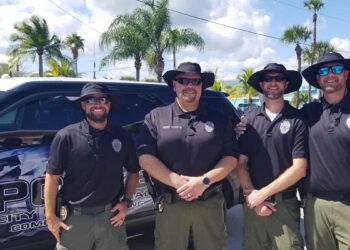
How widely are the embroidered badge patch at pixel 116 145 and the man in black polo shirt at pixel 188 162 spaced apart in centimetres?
15

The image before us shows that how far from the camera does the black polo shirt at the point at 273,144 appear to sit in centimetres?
285

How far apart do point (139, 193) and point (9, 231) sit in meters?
1.22

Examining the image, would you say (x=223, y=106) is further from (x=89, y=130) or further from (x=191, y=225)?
(x=89, y=130)

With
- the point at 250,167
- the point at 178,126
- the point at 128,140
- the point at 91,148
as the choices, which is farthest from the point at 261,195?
the point at 91,148

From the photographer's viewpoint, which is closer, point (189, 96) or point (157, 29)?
point (189, 96)

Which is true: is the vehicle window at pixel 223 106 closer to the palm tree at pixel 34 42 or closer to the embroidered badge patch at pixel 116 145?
the embroidered badge patch at pixel 116 145

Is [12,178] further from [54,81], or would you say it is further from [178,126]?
[178,126]

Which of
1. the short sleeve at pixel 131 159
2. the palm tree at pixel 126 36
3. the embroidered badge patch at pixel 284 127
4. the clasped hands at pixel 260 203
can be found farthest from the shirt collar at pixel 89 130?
the palm tree at pixel 126 36

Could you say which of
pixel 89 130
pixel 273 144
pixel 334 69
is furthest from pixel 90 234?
pixel 334 69

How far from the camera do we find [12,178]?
9.80 feet

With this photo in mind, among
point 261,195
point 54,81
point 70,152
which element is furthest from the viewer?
point 54,81

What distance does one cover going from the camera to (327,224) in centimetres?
281

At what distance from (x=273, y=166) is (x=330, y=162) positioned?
387mm

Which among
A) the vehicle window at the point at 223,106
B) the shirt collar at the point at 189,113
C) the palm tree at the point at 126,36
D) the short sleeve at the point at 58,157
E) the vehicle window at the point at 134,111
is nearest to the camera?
the short sleeve at the point at 58,157
